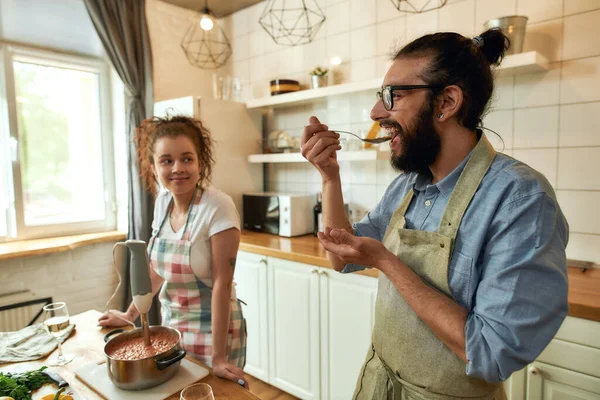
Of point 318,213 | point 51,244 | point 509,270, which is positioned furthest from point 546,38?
point 51,244

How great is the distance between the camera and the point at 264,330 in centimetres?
257

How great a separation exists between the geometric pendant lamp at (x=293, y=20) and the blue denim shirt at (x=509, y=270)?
7.91 ft

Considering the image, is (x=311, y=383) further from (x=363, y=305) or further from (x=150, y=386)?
(x=150, y=386)

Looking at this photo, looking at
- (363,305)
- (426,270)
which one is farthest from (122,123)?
(426,270)

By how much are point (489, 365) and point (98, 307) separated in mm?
2919

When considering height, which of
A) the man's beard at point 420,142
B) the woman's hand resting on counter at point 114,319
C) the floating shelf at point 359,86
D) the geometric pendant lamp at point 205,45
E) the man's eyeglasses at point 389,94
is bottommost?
the woman's hand resting on counter at point 114,319

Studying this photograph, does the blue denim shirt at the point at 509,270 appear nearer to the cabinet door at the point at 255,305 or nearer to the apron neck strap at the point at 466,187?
the apron neck strap at the point at 466,187

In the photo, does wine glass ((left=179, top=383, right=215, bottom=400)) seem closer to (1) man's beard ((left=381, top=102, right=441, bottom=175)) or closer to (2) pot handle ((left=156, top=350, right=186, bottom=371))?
(2) pot handle ((left=156, top=350, right=186, bottom=371))

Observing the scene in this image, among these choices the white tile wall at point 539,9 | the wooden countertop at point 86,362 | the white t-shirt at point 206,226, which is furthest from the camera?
the white tile wall at point 539,9

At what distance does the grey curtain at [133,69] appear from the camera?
2.89 meters

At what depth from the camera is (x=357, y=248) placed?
896mm

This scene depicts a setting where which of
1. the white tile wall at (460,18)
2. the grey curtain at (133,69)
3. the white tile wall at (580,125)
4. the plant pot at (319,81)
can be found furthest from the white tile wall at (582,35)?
the grey curtain at (133,69)

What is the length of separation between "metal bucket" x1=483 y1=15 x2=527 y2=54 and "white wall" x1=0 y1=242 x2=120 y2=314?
268 cm

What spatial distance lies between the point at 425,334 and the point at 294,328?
1.55 meters
